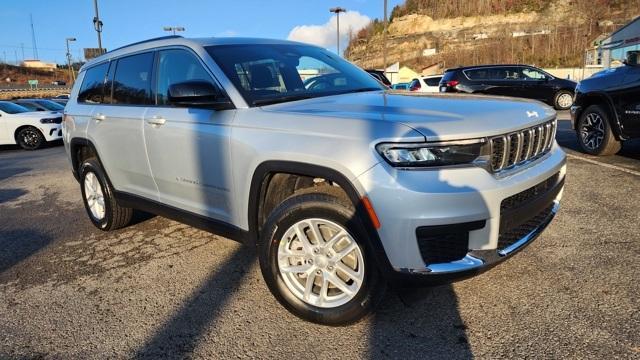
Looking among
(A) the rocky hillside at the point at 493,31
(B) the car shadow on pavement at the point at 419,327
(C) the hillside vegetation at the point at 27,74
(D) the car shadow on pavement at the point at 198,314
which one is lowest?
(D) the car shadow on pavement at the point at 198,314

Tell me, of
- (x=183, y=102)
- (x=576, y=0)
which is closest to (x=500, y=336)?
(x=183, y=102)

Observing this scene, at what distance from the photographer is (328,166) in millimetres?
2480

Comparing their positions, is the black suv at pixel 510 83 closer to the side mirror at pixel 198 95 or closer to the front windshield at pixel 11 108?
the front windshield at pixel 11 108

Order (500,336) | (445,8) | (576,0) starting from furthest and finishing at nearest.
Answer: (445,8) < (576,0) < (500,336)

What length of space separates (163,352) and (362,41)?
98.0 m

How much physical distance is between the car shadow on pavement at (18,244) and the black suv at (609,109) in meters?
7.12

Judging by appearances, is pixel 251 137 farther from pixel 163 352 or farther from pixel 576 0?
pixel 576 0

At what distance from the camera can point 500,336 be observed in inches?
101

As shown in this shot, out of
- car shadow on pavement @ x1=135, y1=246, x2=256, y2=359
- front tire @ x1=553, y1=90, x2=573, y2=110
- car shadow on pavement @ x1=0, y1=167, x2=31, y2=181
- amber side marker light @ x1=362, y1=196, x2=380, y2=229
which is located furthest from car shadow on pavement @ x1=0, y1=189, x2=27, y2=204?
front tire @ x1=553, y1=90, x2=573, y2=110

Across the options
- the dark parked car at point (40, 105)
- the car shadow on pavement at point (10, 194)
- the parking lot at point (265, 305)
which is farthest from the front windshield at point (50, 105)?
the parking lot at point (265, 305)

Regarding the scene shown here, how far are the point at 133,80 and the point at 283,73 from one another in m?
1.45

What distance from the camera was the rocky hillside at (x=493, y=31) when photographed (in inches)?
2486

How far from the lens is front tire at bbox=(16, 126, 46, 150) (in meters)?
13.6

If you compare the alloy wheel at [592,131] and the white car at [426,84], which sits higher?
the white car at [426,84]
